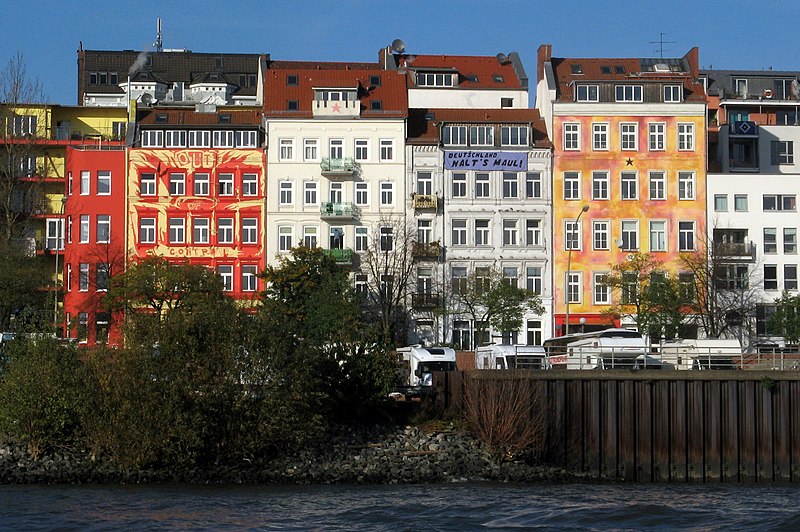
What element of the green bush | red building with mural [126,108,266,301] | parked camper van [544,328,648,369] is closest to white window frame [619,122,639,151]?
red building with mural [126,108,266,301]

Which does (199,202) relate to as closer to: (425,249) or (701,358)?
(425,249)

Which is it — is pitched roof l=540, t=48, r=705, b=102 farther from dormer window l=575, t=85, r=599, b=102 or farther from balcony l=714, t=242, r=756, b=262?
balcony l=714, t=242, r=756, b=262

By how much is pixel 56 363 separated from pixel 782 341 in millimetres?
41144

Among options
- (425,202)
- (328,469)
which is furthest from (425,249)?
(328,469)

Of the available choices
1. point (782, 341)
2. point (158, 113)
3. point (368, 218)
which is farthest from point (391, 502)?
point (158, 113)

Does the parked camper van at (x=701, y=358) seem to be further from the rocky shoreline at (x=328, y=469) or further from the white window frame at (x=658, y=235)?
the white window frame at (x=658, y=235)

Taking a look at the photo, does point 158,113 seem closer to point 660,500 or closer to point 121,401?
point 121,401

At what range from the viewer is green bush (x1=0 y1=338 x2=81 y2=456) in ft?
153

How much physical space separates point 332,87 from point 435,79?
1362 cm

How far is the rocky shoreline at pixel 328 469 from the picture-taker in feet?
148

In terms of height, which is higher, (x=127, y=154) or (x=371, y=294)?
(x=127, y=154)

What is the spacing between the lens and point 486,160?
8456 centimetres

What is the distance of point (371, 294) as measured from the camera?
82750 millimetres

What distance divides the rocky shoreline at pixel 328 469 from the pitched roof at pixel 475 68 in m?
51.6
